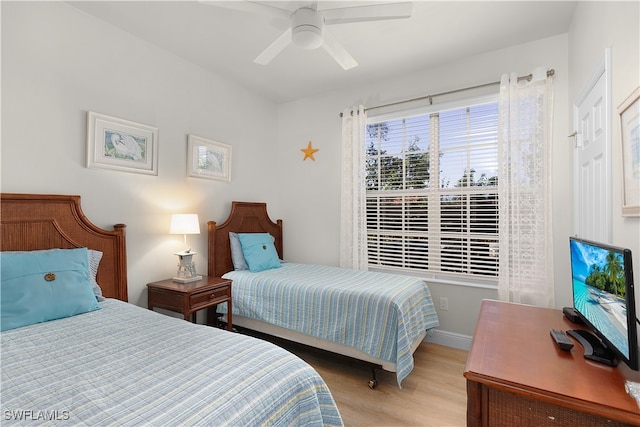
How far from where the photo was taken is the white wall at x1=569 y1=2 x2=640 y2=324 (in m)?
1.25

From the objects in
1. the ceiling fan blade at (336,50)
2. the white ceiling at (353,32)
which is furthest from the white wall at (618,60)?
the ceiling fan blade at (336,50)

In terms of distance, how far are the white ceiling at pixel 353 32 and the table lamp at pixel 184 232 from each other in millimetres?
1522

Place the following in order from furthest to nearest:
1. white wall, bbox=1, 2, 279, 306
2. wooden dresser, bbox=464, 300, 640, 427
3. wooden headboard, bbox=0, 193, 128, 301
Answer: white wall, bbox=1, 2, 279, 306 → wooden headboard, bbox=0, 193, 128, 301 → wooden dresser, bbox=464, 300, 640, 427

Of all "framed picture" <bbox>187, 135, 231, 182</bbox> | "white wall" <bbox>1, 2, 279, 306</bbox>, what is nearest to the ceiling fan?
"white wall" <bbox>1, 2, 279, 306</bbox>

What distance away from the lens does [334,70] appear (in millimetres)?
3199

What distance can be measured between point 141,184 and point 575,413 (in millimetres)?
2953

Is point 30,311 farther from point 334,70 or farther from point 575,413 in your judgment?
point 334,70

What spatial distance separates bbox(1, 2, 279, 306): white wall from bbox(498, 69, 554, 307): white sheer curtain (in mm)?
2716

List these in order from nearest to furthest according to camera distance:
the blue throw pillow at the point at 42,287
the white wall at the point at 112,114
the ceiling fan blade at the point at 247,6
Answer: the blue throw pillow at the point at 42,287, the ceiling fan blade at the point at 247,6, the white wall at the point at 112,114

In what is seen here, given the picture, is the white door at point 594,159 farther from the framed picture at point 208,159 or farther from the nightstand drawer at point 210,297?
the framed picture at point 208,159

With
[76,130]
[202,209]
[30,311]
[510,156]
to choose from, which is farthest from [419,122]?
[30,311]

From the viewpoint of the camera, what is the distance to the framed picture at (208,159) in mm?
2983

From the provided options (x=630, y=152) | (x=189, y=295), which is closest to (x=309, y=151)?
(x=189, y=295)

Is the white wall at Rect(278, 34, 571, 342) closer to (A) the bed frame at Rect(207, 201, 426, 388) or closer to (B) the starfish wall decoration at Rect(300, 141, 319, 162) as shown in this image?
(B) the starfish wall decoration at Rect(300, 141, 319, 162)
